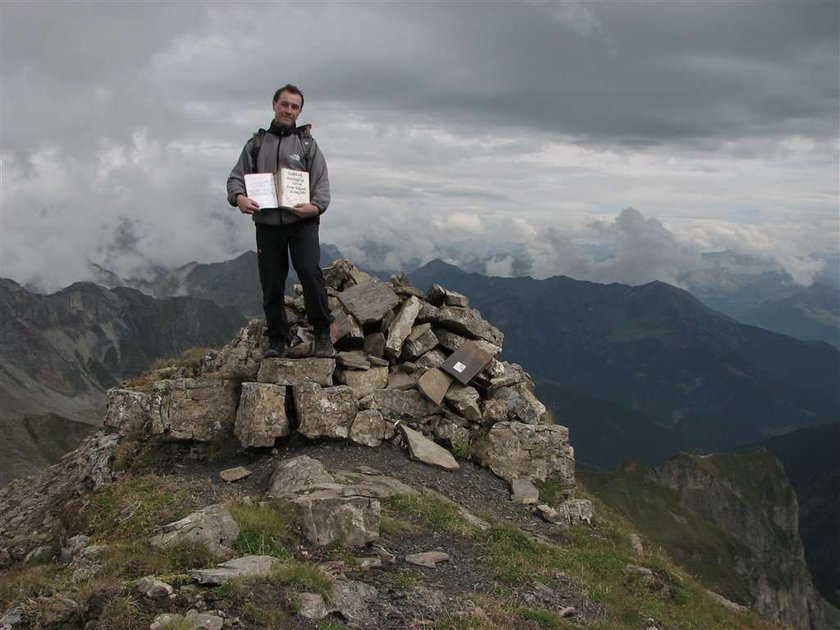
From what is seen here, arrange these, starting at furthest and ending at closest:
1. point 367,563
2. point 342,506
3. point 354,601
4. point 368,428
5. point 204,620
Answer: point 368,428
point 342,506
point 367,563
point 354,601
point 204,620

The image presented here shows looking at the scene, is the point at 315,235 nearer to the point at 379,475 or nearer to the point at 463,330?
the point at 379,475

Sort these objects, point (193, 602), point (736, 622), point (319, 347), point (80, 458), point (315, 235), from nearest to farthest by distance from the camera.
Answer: point (193, 602) → point (736, 622) → point (315, 235) → point (319, 347) → point (80, 458)

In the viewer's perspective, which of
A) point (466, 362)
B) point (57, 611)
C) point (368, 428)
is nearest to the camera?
point (57, 611)

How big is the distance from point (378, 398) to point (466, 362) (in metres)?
3.06

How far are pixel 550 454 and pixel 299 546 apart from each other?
30.0 feet

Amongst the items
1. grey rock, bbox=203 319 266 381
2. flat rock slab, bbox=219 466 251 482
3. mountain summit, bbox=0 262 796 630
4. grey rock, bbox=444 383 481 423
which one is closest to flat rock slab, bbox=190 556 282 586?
mountain summit, bbox=0 262 796 630

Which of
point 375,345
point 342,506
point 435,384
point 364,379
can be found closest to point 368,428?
point 364,379

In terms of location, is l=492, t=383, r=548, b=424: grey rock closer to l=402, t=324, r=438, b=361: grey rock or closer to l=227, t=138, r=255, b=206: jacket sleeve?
l=402, t=324, r=438, b=361: grey rock

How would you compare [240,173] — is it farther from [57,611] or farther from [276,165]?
[57,611]

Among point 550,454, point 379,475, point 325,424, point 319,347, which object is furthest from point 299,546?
point 550,454

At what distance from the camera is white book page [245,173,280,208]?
1381 cm

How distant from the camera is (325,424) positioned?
1558 centimetres

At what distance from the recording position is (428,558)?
10.6 m

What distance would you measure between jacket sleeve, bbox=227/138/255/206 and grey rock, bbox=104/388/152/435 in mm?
6269
